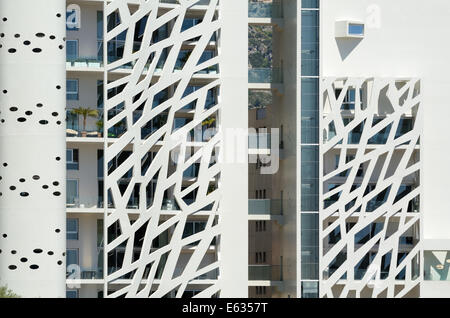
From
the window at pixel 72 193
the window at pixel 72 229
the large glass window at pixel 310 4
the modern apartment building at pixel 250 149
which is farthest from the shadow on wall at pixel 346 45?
the window at pixel 72 229

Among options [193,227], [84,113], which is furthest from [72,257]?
[84,113]

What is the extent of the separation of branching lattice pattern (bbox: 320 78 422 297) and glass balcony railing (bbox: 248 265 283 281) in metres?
1.28

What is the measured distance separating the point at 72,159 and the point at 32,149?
9.44 metres

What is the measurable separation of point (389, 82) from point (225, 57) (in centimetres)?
383

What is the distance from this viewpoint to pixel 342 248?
27.2 meters

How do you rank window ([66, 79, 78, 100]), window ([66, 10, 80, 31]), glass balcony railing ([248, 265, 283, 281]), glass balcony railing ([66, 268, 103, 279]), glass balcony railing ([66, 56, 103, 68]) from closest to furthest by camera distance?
glass balcony railing ([66, 56, 103, 68])
glass balcony railing ([66, 268, 103, 279])
window ([66, 10, 80, 31])
window ([66, 79, 78, 100])
glass balcony railing ([248, 265, 283, 281])

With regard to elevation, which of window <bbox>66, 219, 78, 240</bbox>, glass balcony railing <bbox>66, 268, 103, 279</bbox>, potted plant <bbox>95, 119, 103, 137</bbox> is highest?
potted plant <bbox>95, 119, 103, 137</bbox>

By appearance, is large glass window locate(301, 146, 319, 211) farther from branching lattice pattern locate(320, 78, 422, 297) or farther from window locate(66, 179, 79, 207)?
window locate(66, 179, 79, 207)

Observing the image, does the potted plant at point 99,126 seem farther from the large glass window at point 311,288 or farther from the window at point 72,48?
the large glass window at point 311,288

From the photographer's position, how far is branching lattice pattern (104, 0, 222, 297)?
25.5 metres

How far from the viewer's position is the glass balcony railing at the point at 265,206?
27266 mm

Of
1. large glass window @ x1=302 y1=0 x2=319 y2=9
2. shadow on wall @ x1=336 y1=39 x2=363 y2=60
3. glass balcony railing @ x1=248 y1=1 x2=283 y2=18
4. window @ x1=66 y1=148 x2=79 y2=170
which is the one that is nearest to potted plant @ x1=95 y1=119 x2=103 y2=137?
window @ x1=66 y1=148 x2=79 y2=170

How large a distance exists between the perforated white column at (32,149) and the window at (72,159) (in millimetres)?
8928
